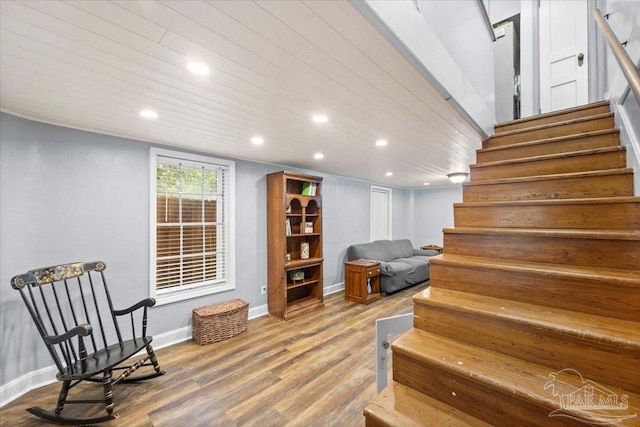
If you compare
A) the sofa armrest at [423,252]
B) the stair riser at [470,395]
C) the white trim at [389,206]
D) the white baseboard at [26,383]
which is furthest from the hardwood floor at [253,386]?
the sofa armrest at [423,252]

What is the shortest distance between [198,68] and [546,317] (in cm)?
212

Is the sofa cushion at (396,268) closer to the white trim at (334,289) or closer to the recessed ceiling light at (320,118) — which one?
the white trim at (334,289)

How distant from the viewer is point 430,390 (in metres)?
1.17

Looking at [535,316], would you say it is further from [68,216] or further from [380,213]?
[380,213]

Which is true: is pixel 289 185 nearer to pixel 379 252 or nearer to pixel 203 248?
pixel 203 248

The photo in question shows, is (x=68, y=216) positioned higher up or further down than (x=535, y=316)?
higher up

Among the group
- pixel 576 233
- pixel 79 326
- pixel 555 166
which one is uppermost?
pixel 555 166

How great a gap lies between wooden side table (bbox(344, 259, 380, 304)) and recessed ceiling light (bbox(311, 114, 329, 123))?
2.88 meters

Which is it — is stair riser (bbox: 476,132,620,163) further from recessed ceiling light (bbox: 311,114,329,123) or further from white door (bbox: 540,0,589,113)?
white door (bbox: 540,0,589,113)

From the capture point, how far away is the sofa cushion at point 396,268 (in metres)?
4.75

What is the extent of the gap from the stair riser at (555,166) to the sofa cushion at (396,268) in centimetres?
282

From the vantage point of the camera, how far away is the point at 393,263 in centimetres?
518

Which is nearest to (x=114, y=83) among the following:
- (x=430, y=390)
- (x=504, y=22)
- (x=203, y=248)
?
(x=203, y=248)

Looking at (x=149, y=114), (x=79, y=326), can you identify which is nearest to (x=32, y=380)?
(x=79, y=326)
